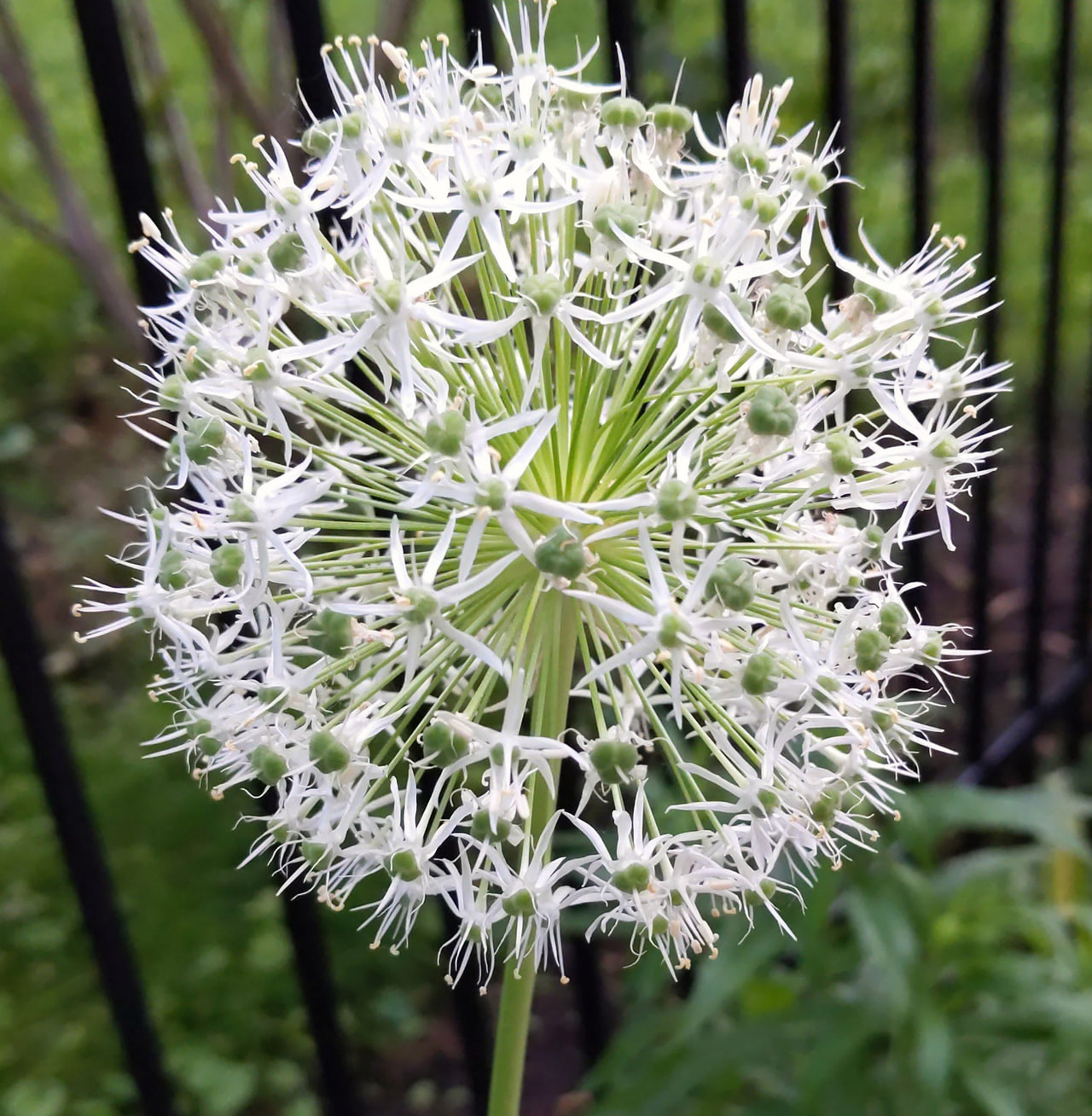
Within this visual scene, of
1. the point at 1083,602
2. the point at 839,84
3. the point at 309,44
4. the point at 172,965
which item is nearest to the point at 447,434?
the point at 309,44

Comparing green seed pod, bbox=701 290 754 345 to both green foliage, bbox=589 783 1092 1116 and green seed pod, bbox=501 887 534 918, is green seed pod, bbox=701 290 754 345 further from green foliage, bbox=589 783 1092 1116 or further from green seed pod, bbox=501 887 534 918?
green foliage, bbox=589 783 1092 1116

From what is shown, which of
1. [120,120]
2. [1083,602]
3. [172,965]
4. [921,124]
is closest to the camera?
[120,120]

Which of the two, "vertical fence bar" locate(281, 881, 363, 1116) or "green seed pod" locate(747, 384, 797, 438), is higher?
"green seed pod" locate(747, 384, 797, 438)

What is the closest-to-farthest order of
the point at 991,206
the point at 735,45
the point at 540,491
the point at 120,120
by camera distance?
the point at 540,491, the point at 120,120, the point at 735,45, the point at 991,206

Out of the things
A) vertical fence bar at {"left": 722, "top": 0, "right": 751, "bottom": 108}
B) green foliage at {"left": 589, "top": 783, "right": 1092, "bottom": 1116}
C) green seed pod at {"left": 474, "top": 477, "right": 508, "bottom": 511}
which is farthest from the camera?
green foliage at {"left": 589, "top": 783, "right": 1092, "bottom": 1116}

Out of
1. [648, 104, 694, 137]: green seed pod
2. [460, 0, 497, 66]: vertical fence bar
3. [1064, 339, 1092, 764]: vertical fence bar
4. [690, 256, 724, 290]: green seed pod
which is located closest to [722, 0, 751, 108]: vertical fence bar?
[460, 0, 497, 66]: vertical fence bar

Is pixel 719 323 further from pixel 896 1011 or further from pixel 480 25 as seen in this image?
pixel 896 1011
